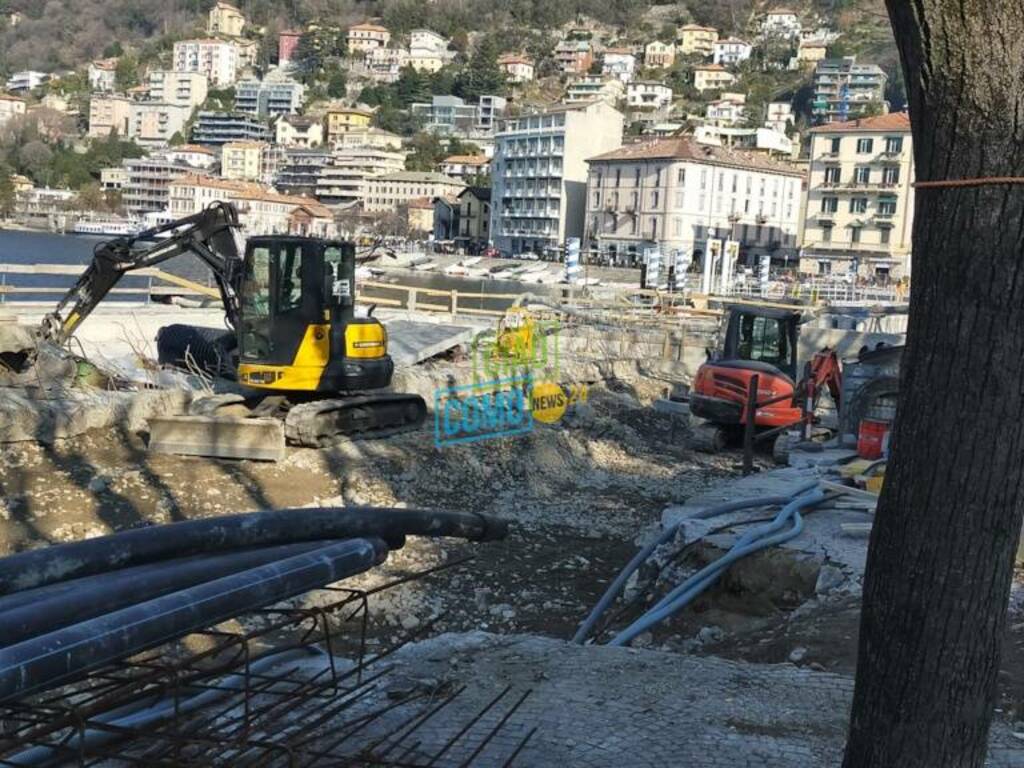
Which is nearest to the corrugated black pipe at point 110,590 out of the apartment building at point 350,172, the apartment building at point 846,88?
the apartment building at point 350,172

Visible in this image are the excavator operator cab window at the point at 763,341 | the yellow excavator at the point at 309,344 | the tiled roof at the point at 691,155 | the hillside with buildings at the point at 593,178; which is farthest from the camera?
the tiled roof at the point at 691,155

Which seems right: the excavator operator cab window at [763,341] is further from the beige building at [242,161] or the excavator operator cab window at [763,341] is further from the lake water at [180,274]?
the beige building at [242,161]

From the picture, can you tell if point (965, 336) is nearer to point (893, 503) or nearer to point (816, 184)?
point (893, 503)

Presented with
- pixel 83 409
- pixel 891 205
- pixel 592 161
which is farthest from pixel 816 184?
pixel 83 409

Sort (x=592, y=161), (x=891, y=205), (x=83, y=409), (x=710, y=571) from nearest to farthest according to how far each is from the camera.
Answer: (x=710, y=571)
(x=83, y=409)
(x=891, y=205)
(x=592, y=161)

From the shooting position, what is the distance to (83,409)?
1255cm

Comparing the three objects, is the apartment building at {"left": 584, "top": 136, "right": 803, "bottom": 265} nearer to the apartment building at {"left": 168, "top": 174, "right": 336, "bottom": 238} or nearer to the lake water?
the lake water

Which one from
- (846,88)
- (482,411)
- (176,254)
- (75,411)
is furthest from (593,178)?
(75,411)

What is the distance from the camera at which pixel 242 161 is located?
177625 millimetres

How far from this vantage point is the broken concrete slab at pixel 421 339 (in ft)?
69.4

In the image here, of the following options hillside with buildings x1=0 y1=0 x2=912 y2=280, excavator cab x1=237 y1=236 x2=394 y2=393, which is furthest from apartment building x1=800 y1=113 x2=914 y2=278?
excavator cab x1=237 y1=236 x2=394 y2=393

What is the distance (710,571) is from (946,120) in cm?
537

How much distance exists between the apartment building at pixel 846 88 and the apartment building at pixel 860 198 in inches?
3079

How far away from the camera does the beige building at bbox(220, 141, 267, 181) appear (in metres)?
176
